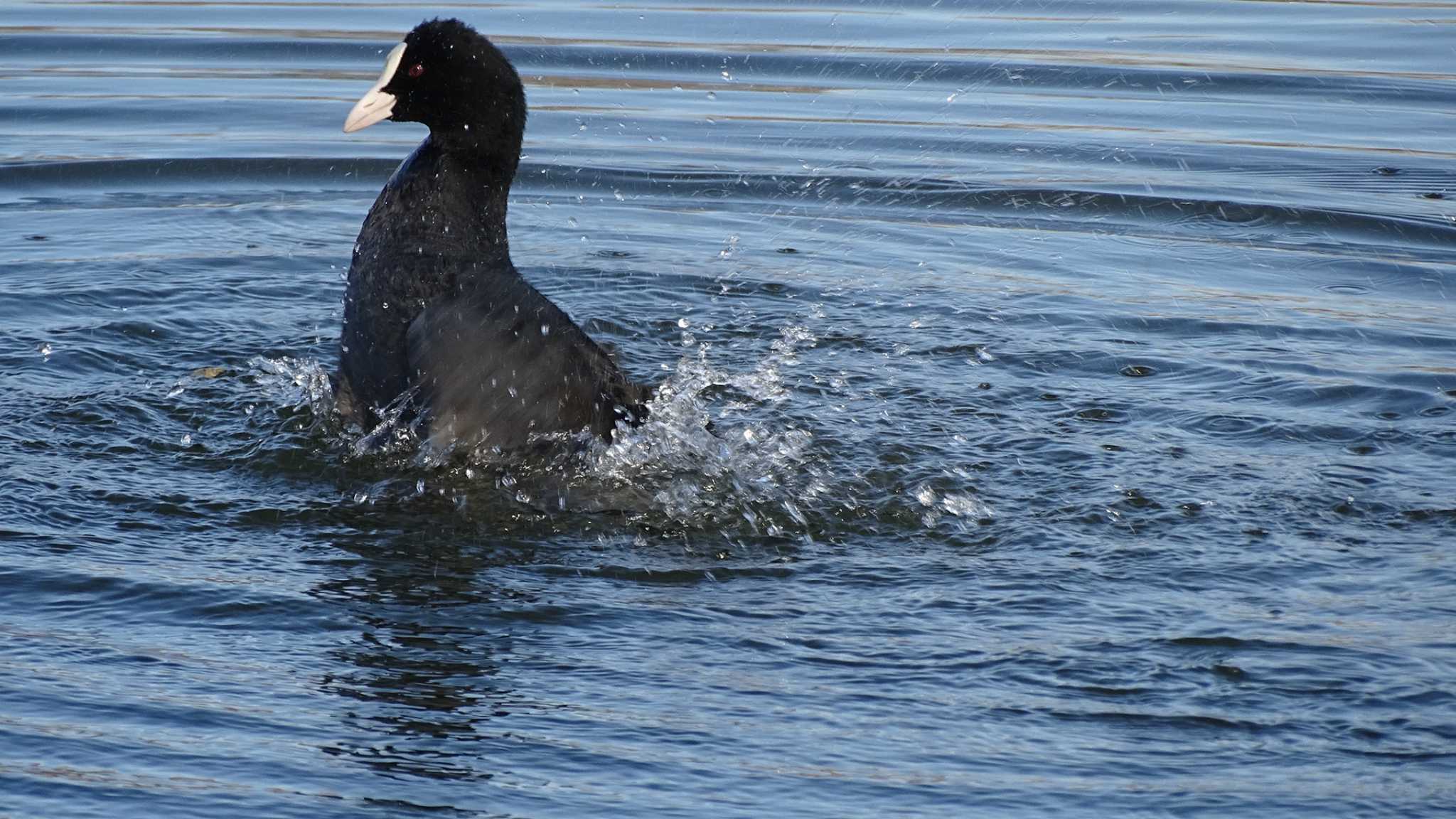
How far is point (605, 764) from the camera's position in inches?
121

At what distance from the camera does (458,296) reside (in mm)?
4562

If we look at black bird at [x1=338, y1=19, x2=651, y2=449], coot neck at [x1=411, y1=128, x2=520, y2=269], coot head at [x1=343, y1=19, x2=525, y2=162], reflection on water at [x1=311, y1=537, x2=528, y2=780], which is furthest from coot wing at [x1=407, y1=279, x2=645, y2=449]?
coot head at [x1=343, y1=19, x2=525, y2=162]

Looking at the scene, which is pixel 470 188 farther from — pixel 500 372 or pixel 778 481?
pixel 778 481

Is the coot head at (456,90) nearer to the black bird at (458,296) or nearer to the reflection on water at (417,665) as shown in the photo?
the black bird at (458,296)

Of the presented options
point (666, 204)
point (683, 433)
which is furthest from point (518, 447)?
point (666, 204)

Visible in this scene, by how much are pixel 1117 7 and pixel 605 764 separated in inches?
350

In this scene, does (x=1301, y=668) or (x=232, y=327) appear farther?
(x=232, y=327)

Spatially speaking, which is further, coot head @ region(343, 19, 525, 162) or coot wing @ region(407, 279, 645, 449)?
coot head @ region(343, 19, 525, 162)

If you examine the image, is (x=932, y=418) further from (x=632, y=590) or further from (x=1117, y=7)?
(x=1117, y=7)

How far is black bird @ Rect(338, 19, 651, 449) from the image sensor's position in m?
4.42

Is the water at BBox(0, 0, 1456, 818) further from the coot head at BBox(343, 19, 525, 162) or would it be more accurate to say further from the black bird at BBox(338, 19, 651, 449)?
the coot head at BBox(343, 19, 525, 162)

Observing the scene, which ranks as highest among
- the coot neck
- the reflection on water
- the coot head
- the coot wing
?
the coot head

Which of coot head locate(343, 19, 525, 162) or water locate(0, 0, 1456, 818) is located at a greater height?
coot head locate(343, 19, 525, 162)

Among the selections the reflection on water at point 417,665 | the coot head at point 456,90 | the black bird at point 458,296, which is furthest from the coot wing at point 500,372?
the coot head at point 456,90
